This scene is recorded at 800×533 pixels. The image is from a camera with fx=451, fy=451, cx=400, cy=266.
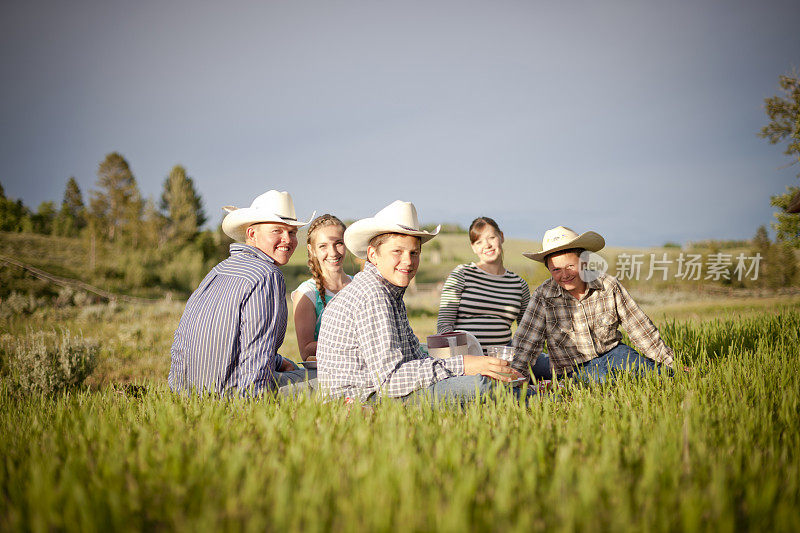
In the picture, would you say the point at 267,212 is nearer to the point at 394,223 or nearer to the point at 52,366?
the point at 394,223

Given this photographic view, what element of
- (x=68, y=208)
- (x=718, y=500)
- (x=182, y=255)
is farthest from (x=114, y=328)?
(x=68, y=208)

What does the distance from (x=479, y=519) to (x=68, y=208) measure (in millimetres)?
96078

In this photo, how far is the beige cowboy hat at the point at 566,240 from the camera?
4.65 m

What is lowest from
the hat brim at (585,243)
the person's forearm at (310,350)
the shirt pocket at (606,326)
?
the person's forearm at (310,350)

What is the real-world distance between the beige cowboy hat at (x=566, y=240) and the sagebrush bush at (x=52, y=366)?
607 cm

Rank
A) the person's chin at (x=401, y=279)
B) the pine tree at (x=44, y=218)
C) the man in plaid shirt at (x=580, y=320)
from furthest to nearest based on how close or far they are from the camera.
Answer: the pine tree at (x=44, y=218)
the man in plaid shirt at (x=580, y=320)
the person's chin at (x=401, y=279)

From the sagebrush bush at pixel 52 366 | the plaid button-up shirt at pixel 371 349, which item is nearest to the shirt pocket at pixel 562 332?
the plaid button-up shirt at pixel 371 349

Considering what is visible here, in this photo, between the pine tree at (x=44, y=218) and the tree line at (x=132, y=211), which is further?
the pine tree at (x=44, y=218)

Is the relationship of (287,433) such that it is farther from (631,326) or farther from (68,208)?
(68,208)

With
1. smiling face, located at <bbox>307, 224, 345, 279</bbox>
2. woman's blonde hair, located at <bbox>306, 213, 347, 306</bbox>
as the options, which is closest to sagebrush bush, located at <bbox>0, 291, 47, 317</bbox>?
woman's blonde hair, located at <bbox>306, 213, 347, 306</bbox>

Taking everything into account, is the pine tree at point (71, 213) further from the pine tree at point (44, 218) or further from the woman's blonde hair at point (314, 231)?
the woman's blonde hair at point (314, 231)

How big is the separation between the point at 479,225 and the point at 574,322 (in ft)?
6.20

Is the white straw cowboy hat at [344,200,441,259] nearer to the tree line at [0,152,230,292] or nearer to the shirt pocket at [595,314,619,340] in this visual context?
the shirt pocket at [595,314,619,340]
